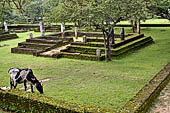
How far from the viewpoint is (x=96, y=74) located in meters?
13.3

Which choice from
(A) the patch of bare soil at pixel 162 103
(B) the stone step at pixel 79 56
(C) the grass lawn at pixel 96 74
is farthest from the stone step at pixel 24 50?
(A) the patch of bare soil at pixel 162 103

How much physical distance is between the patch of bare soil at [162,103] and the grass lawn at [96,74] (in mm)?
1180

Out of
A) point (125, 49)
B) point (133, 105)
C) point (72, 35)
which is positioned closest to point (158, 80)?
point (133, 105)

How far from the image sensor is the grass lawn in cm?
988

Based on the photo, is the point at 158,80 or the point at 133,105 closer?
the point at 133,105

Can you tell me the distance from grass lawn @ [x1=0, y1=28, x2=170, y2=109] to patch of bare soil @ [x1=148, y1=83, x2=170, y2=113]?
118 cm

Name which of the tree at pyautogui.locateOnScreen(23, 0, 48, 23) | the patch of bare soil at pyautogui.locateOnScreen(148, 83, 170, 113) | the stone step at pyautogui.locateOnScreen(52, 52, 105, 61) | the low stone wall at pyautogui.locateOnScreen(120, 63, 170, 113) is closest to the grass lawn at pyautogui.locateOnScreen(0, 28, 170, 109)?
the stone step at pyautogui.locateOnScreen(52, 52, 105, 61)

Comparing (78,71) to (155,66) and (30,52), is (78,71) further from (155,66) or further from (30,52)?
(30,52)

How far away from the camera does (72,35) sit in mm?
28766

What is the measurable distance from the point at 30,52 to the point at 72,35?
380 inches

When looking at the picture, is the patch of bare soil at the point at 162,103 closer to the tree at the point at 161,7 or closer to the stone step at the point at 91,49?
the stone step at the point at 91,49

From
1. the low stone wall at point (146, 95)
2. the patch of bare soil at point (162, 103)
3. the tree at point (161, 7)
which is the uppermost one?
the tree at point (161, 7)

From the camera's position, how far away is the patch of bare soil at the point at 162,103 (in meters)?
8.04

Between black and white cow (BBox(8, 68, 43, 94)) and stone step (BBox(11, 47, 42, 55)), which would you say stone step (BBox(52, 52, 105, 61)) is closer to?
stone step (BBox(11, 47, 42, 55))
